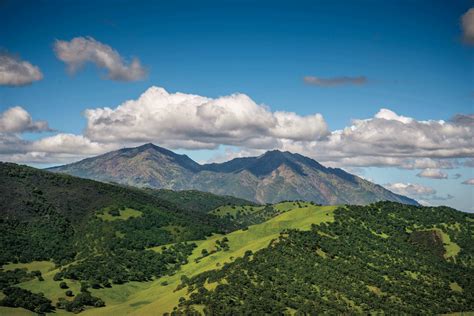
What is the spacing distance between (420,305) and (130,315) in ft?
420

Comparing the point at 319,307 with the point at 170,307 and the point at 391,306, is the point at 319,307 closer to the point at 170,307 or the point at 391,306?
the point at 391,306

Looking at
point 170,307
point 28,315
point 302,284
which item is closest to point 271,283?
point 302,284

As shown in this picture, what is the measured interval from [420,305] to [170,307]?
11007 cm

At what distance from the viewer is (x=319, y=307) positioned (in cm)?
17712

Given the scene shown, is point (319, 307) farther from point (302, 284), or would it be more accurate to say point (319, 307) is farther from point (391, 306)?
point (391, 306)

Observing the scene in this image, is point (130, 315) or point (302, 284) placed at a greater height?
point (302, 284)

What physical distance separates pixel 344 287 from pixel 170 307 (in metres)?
76.5

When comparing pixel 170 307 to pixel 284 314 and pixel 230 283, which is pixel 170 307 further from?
pixel 284 314

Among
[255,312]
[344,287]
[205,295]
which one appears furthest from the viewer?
[344,287]

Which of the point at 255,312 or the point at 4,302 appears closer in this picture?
the point at 255,312

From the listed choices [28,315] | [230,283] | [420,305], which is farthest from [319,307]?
[28,315]

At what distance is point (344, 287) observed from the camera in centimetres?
19812

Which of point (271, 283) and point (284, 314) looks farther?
point (271, 283)

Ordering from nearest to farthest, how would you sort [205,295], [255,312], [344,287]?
1. [255,312]
2. [205,295]
3. [344,287]
